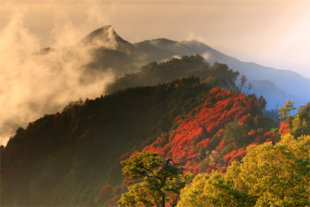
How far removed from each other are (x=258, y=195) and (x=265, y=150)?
4366 millimetres

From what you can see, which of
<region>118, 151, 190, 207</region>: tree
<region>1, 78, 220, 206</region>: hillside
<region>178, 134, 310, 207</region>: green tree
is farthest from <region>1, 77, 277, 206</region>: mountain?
<region>178, 134, 310, 207</region>: green tree

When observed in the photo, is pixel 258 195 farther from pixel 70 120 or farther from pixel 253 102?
pixel 70 120

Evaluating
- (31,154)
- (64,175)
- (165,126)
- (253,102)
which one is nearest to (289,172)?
(253,102)

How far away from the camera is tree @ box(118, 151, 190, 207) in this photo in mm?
28438

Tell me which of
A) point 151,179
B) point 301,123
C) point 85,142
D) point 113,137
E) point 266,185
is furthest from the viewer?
point 85,142

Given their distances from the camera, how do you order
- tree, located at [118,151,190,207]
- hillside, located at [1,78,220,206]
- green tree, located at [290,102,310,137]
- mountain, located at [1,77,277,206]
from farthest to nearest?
hillside, located at [1,78,220,206]
mountain, located at [1,77,277,206]
green tree, located at [290,102,310,137]
tree, located at [118,151,190,207]

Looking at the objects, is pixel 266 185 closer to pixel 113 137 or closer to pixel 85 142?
pixel 113 137

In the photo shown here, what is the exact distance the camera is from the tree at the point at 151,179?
28.4 m

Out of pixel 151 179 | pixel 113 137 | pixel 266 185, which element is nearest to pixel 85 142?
pixel 113 137

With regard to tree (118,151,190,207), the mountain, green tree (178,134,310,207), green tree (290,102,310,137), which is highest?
the mountain

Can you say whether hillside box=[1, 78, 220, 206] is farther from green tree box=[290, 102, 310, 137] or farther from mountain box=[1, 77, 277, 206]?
green tree box=[290, 102, 310, 137]

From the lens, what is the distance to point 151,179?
29.2 meters

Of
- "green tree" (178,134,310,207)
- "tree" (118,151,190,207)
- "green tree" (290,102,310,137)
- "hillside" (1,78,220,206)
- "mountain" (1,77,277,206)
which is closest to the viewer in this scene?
"green tree" (178,134,310,207)

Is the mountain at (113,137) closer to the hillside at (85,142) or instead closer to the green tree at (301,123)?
the hillside at (85,142)
